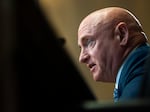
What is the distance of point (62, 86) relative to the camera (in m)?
0.56

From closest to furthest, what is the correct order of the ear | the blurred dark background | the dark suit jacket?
1. the blurred dark background
2. the dark suit jacket
3. the ear

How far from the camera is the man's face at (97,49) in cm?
133

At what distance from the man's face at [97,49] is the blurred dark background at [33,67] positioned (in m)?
0.76

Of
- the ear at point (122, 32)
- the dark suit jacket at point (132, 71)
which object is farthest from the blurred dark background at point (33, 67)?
the ear at point (122, 32)

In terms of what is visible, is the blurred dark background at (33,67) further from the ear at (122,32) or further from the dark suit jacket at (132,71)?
the ear at (122,32)

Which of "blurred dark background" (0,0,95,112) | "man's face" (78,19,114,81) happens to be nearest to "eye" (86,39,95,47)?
"man's face" (78,19,114,81)

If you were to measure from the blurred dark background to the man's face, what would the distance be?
29.9 inches

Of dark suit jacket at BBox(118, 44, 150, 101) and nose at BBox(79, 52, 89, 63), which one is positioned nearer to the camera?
dark suit jacket at BBox(118, 44, 150, 101)

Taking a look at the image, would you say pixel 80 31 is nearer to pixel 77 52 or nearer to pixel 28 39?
pixel 77 52

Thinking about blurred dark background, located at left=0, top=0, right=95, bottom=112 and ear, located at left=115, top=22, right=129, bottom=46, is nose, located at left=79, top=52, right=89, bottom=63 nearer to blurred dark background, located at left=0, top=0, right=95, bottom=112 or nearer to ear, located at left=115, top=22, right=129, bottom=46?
ear, located at left=115, top=22, right=129, bottom=46

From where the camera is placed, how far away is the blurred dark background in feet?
1.62

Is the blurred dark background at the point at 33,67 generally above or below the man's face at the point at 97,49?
above

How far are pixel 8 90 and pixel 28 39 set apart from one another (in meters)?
0.07

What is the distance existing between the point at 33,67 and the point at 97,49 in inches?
31.8
